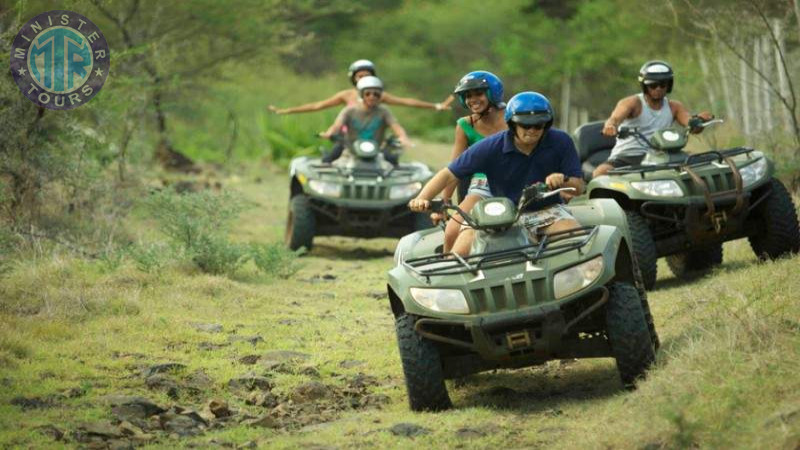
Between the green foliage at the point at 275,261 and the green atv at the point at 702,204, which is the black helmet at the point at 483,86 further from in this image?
the green foliage at the point at 275,261

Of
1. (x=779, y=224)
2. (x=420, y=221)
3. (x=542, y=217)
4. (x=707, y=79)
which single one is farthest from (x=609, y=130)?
(x=707, y=79)

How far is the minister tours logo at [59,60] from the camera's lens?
42.4ft

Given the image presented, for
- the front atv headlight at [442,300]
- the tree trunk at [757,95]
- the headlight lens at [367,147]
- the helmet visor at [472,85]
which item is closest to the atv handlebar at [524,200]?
the front atv headlight at [442,300]

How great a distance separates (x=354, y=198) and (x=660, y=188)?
4.73 metres

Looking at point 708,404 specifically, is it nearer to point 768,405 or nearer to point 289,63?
point 768,405

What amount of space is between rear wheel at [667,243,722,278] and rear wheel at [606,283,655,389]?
4522 millimetres

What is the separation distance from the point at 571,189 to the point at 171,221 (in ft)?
18.3

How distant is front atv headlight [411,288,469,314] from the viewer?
A: 746cm

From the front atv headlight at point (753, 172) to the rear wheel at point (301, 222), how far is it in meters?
5.56

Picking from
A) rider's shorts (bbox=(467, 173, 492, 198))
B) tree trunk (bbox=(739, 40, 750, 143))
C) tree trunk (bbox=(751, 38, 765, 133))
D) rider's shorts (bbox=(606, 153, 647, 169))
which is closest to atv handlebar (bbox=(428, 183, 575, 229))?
rider's shorts (bbox=(467, 173, 492, 198))

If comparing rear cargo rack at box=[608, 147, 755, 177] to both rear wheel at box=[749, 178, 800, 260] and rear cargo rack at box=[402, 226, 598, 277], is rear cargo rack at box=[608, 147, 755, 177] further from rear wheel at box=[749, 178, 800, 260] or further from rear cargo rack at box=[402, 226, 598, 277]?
rear cargo rack at box=[402, 226, 598, 277]

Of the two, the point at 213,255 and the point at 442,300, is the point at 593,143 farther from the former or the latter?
the point at 442,300

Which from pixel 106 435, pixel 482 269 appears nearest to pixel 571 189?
pixel 482 269

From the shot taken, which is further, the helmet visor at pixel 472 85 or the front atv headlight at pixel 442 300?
the helmet visor at pixel 472 85
